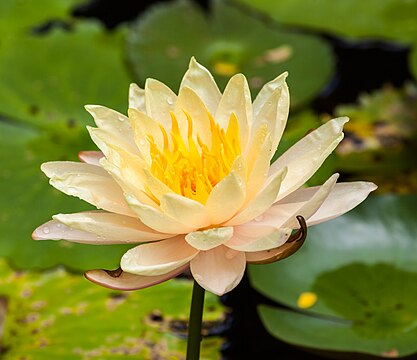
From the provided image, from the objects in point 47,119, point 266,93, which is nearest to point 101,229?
point 266,93

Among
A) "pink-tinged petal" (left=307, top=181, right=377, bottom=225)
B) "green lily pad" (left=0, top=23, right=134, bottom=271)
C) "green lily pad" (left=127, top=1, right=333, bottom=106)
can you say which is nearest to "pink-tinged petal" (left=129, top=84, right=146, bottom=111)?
"pink-tinged petal" (left=307, top=181, right=377, bottom=225)

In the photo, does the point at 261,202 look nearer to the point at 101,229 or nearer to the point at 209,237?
the point at 209,237

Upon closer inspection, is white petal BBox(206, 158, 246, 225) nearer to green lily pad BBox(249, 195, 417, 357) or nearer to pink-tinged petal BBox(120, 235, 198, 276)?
pink-tinged petal BBox(120, 235, 198, 276)

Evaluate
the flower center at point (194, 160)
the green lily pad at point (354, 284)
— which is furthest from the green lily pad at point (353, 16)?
the flower center at point (194, 160)

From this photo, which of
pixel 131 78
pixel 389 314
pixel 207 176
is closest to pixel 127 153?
pixel 207 176

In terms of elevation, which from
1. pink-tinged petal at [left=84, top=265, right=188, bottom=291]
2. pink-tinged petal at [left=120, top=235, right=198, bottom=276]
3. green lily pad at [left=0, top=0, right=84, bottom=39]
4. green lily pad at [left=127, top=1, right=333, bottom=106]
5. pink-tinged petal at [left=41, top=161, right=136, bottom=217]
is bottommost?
green lily pad at [left=127, top=1, right=333, bottom=106]

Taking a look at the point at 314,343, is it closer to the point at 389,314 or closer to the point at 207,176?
the point at 389,314

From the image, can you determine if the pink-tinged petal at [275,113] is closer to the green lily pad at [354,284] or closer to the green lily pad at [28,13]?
the green lily pad at [354,284]
